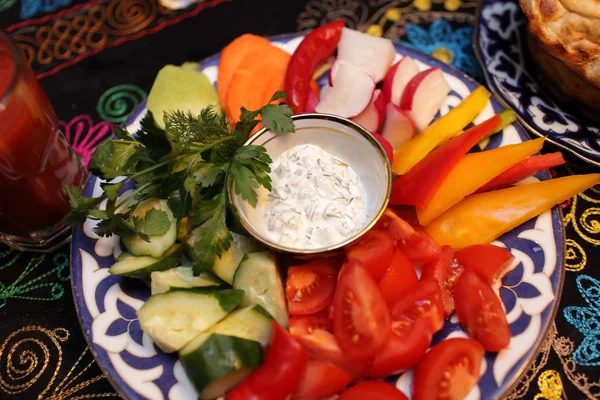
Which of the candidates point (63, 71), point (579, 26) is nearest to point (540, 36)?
point (579, 26)

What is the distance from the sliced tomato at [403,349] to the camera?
202 centimetres

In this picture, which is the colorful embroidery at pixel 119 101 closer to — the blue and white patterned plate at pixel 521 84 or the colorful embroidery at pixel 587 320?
the blue and white patterned plate at pixel 521 84

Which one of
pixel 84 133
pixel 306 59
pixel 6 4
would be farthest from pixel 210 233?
pixel 6 4

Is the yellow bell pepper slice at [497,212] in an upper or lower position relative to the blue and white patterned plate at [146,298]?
upper

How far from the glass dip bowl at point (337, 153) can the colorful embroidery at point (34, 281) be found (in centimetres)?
112

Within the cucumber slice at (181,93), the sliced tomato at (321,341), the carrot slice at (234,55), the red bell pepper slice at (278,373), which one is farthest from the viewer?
the carrot slice at (234,55)

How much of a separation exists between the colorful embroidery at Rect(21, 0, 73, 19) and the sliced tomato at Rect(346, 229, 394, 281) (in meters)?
3.05

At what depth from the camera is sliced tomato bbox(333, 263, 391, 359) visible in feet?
6.57

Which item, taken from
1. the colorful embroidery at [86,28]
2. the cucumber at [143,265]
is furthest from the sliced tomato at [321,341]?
the colorful embroidery at [86,28]

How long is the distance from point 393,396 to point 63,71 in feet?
9.82

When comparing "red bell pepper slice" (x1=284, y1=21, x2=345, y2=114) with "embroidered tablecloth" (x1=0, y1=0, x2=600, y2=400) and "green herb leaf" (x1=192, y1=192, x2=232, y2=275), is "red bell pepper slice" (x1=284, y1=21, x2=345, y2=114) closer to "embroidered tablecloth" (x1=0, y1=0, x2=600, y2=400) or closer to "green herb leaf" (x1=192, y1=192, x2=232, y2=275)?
"embroidered tablecloth" (x1=0, y1=0, x2=600, y2=400)

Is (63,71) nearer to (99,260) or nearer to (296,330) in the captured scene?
(99,260)

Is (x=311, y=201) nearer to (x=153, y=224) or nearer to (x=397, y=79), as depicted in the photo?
(x=153, y=224)

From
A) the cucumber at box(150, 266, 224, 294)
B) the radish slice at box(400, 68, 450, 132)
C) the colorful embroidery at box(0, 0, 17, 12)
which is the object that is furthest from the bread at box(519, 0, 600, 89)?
the colorful embroidery at box(0, 0, 17, 12)
